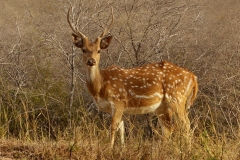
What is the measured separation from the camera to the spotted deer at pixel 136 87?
7.60m

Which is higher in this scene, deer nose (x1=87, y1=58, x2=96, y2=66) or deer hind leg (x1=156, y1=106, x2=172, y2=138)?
deer nose (x1=87, y1=58, x2=96, y2=66)

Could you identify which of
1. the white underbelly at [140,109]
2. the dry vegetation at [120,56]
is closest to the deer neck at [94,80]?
the white underbelly at [140,109]

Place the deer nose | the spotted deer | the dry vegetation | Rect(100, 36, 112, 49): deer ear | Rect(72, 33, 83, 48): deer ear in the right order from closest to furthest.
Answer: the deer nose → the spotted deer → Rect(72, 33, 83, 48): deer ear → Rect(100, 36, 112, 49): deer ear → the dry vegetation

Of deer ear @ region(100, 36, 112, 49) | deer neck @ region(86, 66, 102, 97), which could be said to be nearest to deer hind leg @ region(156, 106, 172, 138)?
deer neck @ region(86, 66, 102, 97)

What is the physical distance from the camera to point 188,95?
8.38m

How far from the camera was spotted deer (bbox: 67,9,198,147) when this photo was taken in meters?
7.60

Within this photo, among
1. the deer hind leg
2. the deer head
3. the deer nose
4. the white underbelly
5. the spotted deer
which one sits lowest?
the deer hind leg

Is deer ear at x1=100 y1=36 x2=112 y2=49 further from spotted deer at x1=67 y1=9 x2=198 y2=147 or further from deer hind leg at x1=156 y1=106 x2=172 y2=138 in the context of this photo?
deer hind leg at x1=156 y1=106 x2=172 y2=138

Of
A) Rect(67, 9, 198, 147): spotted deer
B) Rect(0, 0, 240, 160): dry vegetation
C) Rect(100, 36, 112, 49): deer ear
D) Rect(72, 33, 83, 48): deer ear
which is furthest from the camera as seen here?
Rect(0, 0, 240, 160): dry vegetation

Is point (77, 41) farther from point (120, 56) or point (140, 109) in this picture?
point (120, 56)

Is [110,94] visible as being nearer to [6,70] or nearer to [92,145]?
[92,145]

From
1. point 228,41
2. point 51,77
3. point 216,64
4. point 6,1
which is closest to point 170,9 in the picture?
point 216,64

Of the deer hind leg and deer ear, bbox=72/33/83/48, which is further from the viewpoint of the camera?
the deer hind leg

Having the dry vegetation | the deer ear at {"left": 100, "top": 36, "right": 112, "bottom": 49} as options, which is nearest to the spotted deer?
the deer ear at {"left": 100, "top": 36, "right": 112, "bottom": 49}
